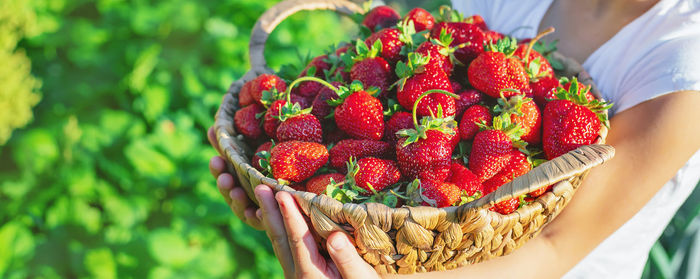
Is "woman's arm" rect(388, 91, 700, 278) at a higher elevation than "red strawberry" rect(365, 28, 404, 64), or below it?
below

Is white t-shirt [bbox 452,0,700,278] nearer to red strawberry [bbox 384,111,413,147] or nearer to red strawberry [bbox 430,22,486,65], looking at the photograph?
red strawberry [bbox 430,22,486,65]

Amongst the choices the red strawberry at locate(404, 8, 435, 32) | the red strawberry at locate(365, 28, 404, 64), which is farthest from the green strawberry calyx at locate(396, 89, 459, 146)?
the red strawberry at locate(404, 8, 435, 32)

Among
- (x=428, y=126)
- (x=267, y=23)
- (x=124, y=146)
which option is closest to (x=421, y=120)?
(x=428, y=126)

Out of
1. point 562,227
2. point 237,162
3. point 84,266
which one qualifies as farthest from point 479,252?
point 84,266

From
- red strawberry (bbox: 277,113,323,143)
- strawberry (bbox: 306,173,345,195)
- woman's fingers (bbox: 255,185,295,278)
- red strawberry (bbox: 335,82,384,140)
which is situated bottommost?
woman's fingers (bbox: 255,185,295,278)

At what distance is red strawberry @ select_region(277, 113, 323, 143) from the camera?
A: 1.09 metres

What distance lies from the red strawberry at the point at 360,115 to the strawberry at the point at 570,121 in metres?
0.33

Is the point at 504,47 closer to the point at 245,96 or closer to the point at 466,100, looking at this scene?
the point at 466,100

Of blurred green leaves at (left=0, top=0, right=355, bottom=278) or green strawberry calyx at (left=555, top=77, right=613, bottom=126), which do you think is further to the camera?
blurred green leaves at (left=0, top=0, right=355, bottom=278)

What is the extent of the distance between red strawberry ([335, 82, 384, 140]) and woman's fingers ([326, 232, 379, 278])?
254mm

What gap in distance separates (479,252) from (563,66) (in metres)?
0.59

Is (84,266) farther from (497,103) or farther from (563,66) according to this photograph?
(563,66)

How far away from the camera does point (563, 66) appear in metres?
1.30

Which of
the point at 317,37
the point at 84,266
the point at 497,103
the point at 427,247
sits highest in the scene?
the point at 497,103
